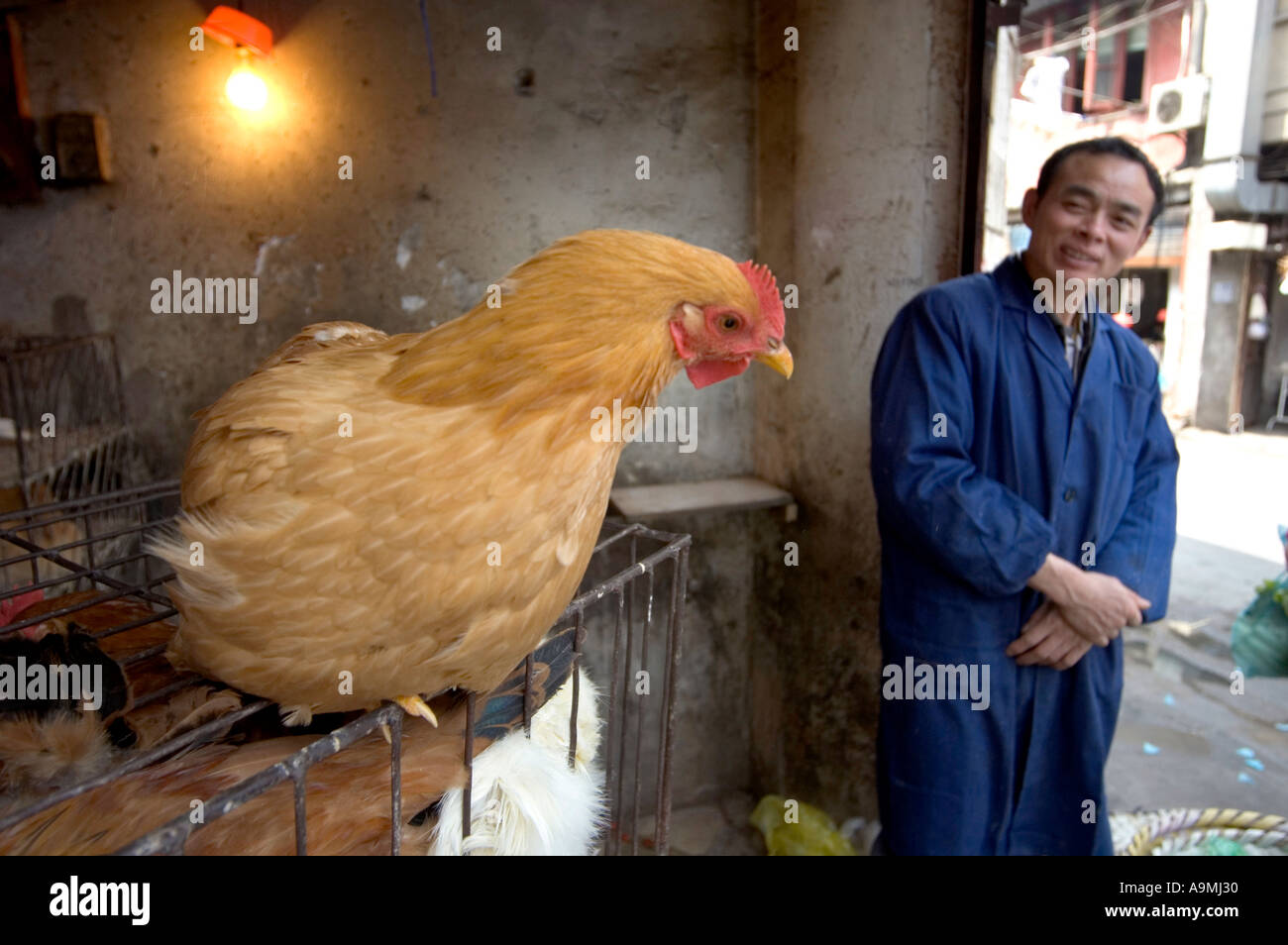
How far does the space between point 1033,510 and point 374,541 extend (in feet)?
4.67

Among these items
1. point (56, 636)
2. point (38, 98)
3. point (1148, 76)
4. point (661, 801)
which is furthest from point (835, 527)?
point (1148, 76)

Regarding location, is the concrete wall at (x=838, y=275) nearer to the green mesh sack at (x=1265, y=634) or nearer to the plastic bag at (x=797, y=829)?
the plastic bag at (x=797, y=829)

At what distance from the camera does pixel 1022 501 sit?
1644 mm

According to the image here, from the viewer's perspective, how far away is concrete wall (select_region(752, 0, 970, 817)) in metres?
2.26

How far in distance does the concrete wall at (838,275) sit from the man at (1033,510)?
0.54 meters

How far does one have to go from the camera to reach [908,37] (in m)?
2.21

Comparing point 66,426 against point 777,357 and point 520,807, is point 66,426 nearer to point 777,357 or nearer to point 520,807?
point 520,807

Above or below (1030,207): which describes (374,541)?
below

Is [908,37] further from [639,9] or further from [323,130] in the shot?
[323,130]

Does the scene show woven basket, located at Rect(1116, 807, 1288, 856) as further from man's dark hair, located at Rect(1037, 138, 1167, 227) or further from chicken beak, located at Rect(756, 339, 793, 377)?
chicken beak, located at Rect(756, 339, 793, 377)

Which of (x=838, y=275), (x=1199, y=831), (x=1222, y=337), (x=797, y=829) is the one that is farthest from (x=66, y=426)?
(x=1222, y=337)

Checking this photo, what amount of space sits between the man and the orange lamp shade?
7.01 feet

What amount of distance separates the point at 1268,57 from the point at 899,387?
5211 mm

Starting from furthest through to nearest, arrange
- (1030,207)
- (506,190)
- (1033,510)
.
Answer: (506,190) < (1030,207) < (1033,510)
